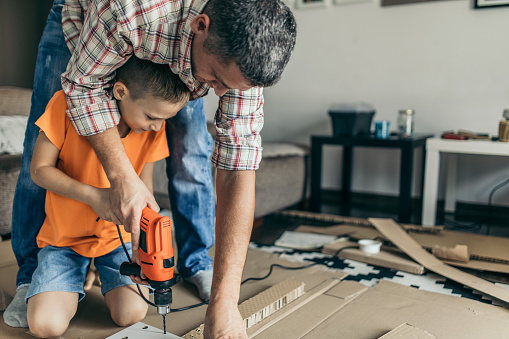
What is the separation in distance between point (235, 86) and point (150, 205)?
0.32 metres

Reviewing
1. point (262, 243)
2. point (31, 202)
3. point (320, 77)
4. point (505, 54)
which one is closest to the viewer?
point (31, 202)

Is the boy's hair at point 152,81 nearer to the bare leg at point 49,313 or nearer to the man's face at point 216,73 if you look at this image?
the man's face at point 216,73

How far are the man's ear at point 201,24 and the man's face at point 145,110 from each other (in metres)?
0.26

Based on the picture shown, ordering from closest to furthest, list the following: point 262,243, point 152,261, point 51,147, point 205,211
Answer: point 152,261 → point 51,147 → point 205,211 → point 262,243

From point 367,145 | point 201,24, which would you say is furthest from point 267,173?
point 201,24

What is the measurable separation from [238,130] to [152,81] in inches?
8.9

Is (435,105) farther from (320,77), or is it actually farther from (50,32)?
(50,32)

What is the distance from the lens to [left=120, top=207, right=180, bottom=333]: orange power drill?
0.85 meters

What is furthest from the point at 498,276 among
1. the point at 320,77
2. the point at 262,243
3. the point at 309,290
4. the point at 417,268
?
the point at 320,77

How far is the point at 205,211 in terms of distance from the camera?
52.9 inches

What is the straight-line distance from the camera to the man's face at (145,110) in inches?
40.0

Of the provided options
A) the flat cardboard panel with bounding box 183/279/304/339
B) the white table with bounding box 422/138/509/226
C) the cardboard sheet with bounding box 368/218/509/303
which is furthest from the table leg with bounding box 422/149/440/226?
the flat cardboard panel with bounding box 183/279/304/339

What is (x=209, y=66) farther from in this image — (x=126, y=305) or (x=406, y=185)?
(x=406, y=185)

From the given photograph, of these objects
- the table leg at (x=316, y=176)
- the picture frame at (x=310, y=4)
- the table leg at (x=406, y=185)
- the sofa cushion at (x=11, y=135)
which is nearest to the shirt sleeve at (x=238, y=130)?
the sofa cushion at (x=11, y=135)
